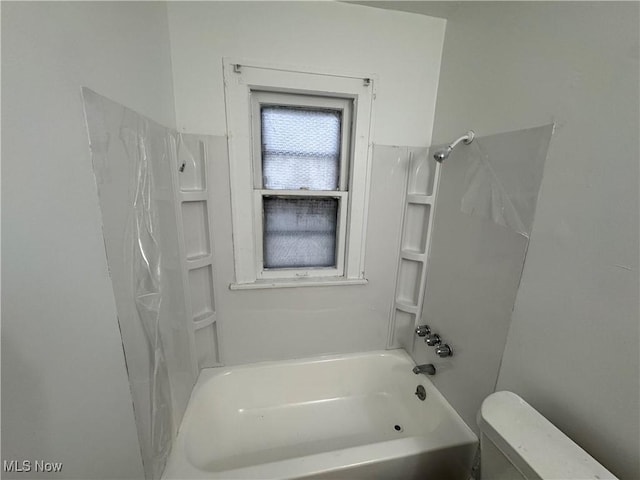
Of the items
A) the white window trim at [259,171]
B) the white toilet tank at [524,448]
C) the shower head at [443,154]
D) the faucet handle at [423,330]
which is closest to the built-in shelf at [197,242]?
the white window trim at [259,171]

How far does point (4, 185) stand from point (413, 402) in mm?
1835

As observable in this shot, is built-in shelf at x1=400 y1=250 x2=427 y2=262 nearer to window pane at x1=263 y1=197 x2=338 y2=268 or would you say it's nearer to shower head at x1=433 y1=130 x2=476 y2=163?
window pane at x1=263 y1=197 x2=338 y2=268

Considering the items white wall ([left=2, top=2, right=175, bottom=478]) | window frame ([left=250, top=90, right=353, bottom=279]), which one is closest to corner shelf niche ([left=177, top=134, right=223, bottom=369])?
window frame ([left=250, top=90, right=353, bottom=279])

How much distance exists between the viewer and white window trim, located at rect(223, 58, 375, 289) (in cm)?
122

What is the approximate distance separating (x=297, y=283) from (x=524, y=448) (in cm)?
109

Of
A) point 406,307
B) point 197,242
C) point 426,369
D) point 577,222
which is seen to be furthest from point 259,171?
point 426,369

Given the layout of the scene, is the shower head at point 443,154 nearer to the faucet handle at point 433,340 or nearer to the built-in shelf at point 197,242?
the faucet handle at point 433,340

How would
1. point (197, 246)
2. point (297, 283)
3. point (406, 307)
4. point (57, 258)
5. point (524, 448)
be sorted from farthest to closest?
point (406, 307) → point (297, 283) → point (197, 246) → point (524, 448) → point (57, 258)

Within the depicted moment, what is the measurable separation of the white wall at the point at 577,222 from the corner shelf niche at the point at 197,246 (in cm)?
128

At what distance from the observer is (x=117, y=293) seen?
0.64 m

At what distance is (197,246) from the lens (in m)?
1.33

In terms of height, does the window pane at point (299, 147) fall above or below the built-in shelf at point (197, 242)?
above

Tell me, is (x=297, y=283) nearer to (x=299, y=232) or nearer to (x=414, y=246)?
(x=299, y=232)

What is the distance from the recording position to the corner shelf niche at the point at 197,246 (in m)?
1.22
